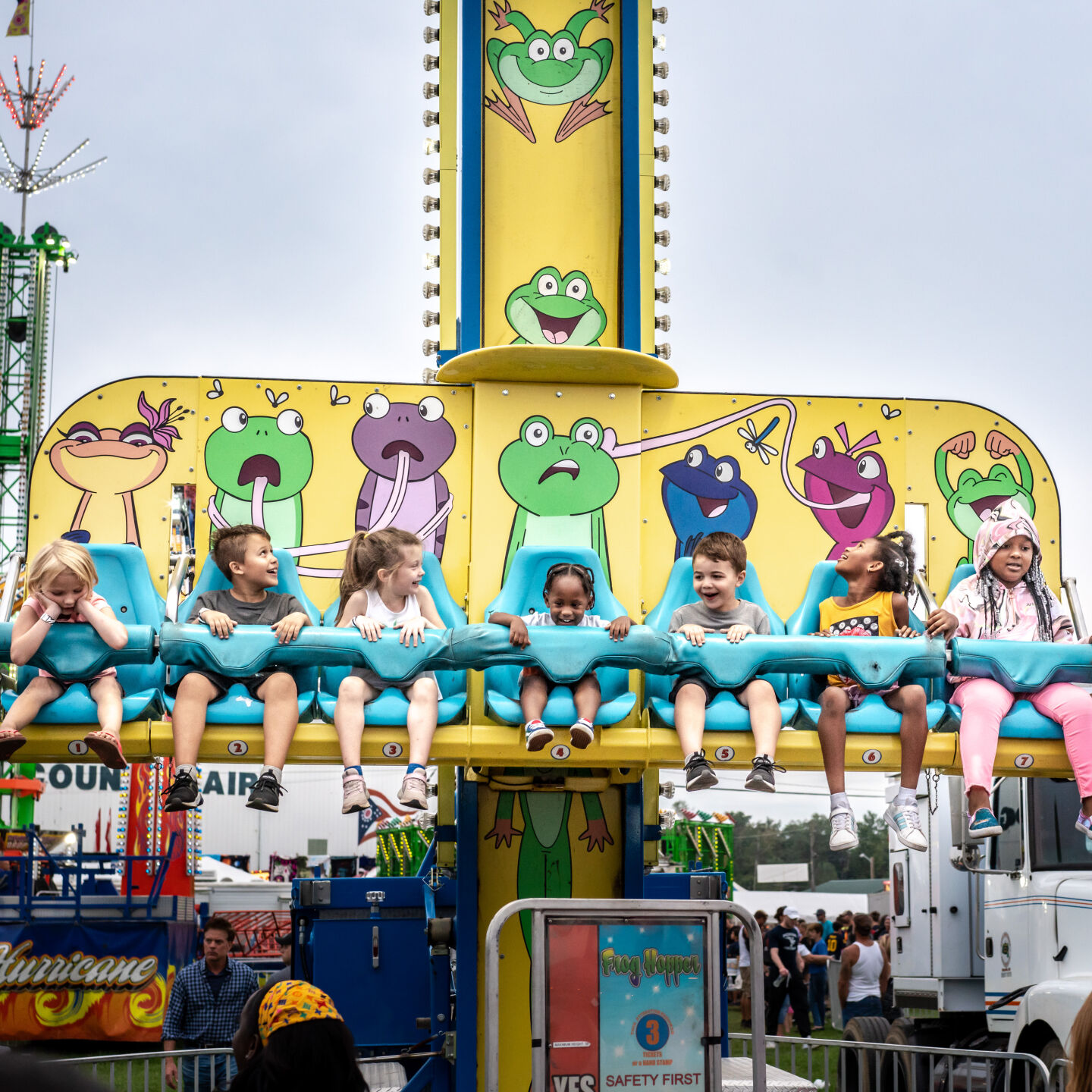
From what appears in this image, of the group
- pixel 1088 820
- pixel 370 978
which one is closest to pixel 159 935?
pixel 370 978

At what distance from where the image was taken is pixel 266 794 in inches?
217

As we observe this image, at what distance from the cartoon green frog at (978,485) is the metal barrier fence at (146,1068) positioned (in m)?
4.27

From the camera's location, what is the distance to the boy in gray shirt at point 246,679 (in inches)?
221

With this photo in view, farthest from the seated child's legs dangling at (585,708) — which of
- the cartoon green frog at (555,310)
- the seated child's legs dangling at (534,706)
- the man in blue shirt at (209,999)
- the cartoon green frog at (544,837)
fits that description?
the man in blue shirt at (209,999)

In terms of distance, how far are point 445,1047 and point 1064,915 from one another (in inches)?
134

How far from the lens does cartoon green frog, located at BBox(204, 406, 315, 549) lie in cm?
684

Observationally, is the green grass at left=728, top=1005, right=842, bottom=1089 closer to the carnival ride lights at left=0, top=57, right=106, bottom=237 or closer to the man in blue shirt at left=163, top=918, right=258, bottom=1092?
the man in blue shirt at left=163, top=918, right=258, bottom=1092

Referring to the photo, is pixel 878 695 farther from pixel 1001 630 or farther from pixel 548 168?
pixel 548 168

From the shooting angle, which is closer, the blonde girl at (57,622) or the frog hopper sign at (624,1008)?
the frog hopper sign at (624,1008)

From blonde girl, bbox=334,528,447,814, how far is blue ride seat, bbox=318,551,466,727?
0.04 meters

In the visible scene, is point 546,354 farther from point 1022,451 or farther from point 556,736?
point 1022,451

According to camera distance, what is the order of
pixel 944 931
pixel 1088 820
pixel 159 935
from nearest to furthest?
pixel 1088 820 < pixel 944 931 < pixel 159 935

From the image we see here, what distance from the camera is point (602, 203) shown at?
7.34 m

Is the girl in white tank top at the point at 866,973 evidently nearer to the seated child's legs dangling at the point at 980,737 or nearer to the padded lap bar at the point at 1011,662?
the seated child's legs dangling at the point at 980,737
